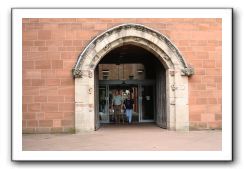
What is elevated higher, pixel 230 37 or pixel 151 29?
pixel 151 29

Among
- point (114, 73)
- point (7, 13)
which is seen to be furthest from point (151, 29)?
point (7, 13)

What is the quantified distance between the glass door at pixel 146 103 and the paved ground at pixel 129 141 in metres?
4.09

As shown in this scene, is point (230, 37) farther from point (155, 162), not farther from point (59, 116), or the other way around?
point (59, 116)

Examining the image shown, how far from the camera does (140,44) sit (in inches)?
450

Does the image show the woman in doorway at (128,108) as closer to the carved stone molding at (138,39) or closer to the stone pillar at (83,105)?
the stone pillar at (83,105)

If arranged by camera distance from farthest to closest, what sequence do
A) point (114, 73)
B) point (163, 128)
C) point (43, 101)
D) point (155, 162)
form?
1. point (114, 73)
2. point (163, 128)
3. point (43, 101)
4. point (155, 162)

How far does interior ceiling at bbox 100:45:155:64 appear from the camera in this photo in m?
13.5

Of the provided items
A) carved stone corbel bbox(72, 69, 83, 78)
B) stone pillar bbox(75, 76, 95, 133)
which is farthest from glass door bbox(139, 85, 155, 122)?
carved stone corbel bbox(72, 69, 83, 78)

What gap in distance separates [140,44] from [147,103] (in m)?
4.64

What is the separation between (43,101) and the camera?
10758mm

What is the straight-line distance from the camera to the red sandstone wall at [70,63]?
10789 millimetres

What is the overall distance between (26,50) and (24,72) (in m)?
0.67

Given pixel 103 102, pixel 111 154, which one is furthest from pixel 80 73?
pixel 103 102

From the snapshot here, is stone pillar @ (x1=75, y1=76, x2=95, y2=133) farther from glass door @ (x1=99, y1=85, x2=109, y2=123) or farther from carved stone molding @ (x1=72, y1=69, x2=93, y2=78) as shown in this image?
glass door @ (x1=99, y1=85, x2=109, y2=123)
